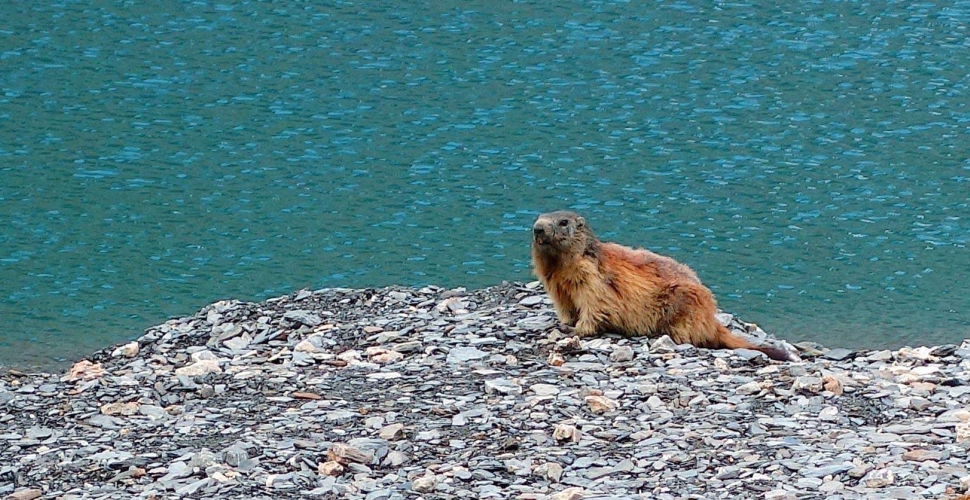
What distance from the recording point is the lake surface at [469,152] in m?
13.1

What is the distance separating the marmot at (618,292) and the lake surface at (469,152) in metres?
3.22

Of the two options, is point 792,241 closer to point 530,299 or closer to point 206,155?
point 530,299

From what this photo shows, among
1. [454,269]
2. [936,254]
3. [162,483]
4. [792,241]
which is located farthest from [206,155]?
[162,483]

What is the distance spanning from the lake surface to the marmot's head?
359 cm

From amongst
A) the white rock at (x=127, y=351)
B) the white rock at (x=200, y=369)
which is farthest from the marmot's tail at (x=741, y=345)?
the white rock at (x=127, y=351)

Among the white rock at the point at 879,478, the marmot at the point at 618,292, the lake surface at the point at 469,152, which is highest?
the white rock at the point at 879,478

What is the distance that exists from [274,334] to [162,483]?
2999 millimetres

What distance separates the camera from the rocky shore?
21.1ft

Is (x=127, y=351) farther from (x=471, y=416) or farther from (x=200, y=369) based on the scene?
(x=471, y=416)

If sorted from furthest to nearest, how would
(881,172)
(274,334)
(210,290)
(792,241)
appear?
(881,172)
(792,241)
(210,290)
(274,334)

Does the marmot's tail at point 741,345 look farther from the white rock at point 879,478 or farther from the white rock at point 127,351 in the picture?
the white rock at point 127,351

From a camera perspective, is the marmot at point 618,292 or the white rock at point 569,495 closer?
the white rock at point 569,495

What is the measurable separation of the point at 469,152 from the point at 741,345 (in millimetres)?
8052

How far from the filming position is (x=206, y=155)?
1658cm
